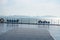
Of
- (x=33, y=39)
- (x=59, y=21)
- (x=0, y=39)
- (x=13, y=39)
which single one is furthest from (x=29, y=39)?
(x=59, y=21)

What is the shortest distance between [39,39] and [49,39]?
11.5 inches

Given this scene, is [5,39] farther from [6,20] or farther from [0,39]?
[6,20]

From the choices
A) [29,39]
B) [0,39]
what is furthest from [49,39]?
[0,39]

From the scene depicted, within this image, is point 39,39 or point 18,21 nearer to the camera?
point 39,39

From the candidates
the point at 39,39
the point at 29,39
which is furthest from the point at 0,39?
the point at 39,39

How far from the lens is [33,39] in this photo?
15.9 feet

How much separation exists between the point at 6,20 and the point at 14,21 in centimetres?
79

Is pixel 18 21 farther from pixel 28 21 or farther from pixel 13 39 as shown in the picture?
pixel 13 39

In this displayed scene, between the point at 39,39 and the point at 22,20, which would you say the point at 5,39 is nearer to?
the point at 39,39

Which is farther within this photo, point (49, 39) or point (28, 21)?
point (28, 21)

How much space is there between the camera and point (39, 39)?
4867 mm

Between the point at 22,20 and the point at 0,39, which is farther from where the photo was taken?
the point at 22,20

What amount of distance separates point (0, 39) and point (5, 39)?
14 cm

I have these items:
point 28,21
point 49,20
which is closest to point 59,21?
point 49,20
